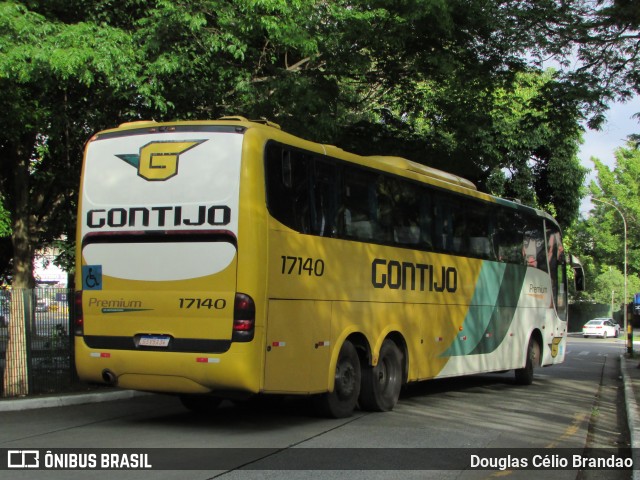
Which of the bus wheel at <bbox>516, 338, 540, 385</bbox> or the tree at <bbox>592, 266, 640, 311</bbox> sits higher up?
the tree at <bbox>592, 266, 640, 311</bbox>

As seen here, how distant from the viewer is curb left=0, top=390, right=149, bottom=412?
12.0 meters

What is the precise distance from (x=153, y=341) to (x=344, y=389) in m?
2.90

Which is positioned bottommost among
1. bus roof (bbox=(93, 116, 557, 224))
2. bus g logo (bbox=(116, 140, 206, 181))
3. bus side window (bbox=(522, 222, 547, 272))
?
bus side window (bbox=(522, 222, 547, 272))

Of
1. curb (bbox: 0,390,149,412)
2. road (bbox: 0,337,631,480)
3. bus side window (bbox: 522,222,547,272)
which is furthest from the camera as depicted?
bus side window (bbox: 522,222,547,272)

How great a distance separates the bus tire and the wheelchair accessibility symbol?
4.03 metres

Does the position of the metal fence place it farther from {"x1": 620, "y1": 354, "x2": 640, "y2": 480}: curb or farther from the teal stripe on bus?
{"x1": 620, "y1": 354, "x2": 640, "y2": 480}: curb

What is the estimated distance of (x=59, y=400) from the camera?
1237 centimetres

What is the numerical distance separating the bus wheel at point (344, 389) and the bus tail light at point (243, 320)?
2.10m

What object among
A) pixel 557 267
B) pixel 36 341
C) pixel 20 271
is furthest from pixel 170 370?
pixel 557 267

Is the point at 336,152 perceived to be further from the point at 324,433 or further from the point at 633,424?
the point at 633,424

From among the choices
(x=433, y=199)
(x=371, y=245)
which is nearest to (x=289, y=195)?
(x=371, y=245)

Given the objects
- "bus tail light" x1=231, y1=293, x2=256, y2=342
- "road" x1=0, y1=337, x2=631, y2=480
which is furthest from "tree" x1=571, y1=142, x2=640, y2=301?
"bus tail light" x1=231, y1=293, x2=256, y2=342

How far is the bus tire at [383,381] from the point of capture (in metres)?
11.4

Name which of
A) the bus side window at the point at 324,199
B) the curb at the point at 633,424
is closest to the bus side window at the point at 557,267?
the curb at the point at 633,424
